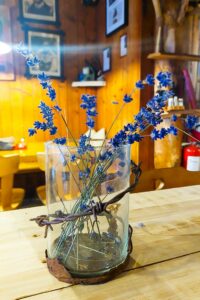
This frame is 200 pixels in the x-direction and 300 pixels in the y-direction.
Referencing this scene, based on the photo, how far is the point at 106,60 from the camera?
2.95 meters

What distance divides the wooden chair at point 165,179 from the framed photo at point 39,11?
2536 mm

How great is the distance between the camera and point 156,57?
78.7 inches

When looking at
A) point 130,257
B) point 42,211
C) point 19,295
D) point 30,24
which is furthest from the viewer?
point 30,24

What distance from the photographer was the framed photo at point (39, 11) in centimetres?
290

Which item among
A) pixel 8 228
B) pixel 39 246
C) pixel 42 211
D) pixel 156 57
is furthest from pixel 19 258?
pixel 156 57

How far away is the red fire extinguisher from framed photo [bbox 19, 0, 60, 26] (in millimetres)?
2184

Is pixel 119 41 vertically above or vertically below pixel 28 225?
above

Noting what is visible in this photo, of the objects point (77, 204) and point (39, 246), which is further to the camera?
point (39, 246)

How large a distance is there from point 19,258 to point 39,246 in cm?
7

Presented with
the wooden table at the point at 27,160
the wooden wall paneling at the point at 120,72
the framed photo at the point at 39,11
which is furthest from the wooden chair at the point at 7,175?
the framed photo at the point at 39,11

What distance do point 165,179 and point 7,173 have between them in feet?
3.30

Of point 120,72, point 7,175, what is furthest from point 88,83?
point 7,175

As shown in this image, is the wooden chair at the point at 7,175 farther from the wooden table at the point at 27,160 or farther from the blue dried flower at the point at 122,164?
the blue dried flower at the point at 122,164

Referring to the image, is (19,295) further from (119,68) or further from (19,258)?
(119,68)
